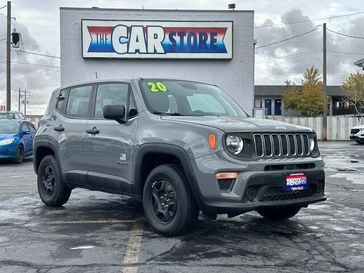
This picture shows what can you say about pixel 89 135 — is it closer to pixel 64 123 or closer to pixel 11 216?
pixel 64 123

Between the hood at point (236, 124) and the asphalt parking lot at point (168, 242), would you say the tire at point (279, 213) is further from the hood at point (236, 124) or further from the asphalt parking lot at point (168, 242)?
the hood at point (236, 124)

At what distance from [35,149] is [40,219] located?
1.66 m

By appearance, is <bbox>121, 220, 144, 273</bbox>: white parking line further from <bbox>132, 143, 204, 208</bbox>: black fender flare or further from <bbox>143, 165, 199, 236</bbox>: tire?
<bbox>132, 143, 204, 208</bbox>: black fender flare

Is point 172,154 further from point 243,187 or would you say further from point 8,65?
point 8,65

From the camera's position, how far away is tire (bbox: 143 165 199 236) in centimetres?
602

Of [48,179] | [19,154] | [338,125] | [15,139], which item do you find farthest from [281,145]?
[338,125]

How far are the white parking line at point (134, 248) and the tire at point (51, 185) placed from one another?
161cm

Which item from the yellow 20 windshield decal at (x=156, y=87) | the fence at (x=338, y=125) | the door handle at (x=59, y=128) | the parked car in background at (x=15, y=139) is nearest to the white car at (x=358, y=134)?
the fence at (x=338, y=125)

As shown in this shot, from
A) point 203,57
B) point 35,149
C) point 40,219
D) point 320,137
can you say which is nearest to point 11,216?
point 40,219

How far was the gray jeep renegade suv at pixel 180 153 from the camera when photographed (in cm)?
578

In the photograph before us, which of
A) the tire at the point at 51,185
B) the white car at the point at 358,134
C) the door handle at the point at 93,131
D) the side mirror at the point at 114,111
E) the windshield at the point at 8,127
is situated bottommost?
the white car at the point at 358,134

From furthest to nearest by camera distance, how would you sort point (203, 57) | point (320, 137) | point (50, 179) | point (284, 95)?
point (284, 95)
point (320, 137)
point (203, 57)
point (50, 179)

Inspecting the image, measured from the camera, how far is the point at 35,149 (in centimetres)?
877

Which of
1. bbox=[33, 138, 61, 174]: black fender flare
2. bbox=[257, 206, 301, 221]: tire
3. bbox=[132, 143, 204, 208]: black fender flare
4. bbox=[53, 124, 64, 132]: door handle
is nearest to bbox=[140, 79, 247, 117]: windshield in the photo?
bbox=[132, 143, 204, 208]: black fender flare
